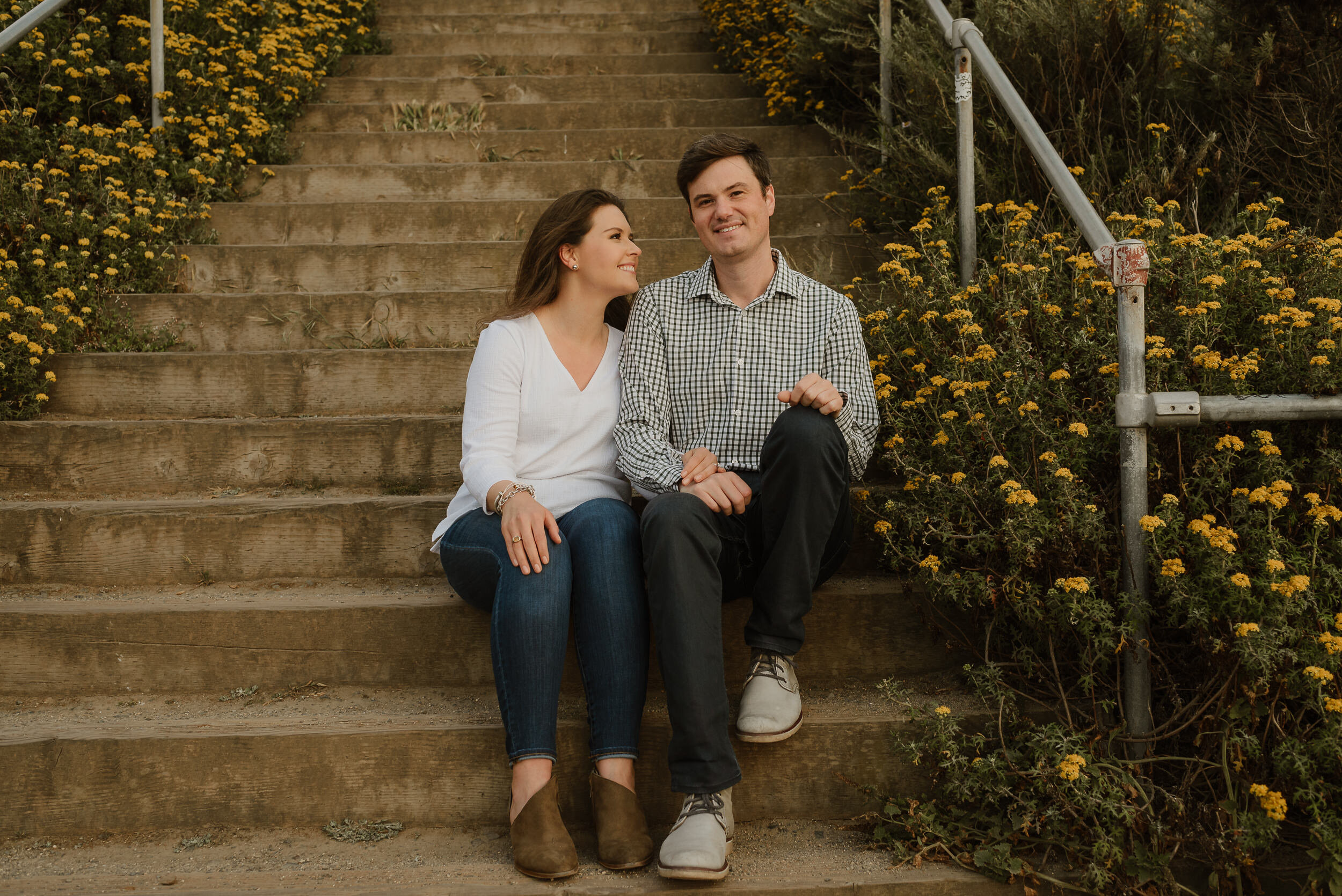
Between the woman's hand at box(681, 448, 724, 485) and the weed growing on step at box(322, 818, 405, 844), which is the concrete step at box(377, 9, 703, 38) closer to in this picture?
the woman's hand at box(681, 448, 724, 485)

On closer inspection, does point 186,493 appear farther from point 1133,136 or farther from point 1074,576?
point 1133,136

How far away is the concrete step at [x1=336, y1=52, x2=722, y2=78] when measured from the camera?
17.2 feet

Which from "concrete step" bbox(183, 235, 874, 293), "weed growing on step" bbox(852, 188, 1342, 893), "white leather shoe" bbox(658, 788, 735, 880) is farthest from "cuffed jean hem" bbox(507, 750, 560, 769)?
"concrete step" bbox(183, 235, 874, 293)

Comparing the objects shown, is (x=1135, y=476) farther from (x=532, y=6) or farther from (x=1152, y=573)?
(x=532, y=6)

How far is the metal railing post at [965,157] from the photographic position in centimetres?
278

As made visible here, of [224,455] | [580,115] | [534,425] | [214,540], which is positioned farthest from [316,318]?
[580,115]

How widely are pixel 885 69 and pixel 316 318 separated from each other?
231 centimetres

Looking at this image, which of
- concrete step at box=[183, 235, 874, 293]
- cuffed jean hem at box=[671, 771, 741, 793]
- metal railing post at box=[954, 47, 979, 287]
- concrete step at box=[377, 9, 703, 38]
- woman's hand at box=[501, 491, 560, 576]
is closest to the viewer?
cuffed jean hem at box=[671, 771, 741, 793]

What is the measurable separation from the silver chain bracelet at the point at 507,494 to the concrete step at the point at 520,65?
379cm

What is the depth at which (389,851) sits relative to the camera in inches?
75.5

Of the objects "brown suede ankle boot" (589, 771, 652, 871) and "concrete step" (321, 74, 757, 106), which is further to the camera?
"concrete step" (321, 74, 757, 106)

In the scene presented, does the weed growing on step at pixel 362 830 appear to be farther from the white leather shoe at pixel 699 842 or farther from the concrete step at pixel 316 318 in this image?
the concrete step at pixel 316 318

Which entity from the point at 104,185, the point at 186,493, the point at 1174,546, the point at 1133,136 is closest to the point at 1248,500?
the point at 1174,546

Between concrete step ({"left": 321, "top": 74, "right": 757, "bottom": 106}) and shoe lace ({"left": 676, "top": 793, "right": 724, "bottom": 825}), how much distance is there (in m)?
3.89
